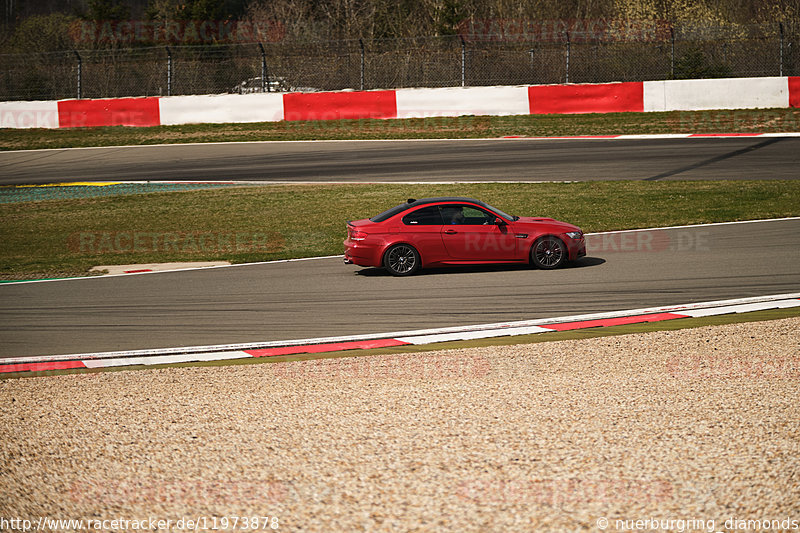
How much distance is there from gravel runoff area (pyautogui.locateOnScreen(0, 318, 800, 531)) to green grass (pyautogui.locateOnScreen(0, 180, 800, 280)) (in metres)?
7.31

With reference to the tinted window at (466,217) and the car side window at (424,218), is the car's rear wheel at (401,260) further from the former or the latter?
the tinted window at (466,217)

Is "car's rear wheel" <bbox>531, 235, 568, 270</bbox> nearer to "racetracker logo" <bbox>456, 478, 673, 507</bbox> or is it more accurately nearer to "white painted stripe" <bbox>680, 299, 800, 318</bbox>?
"white painted stripe" <bbox>680, 299, 800, 318</bbox>

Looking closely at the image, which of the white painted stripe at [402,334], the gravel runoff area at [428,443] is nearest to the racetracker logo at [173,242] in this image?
the white painted stripe at [402,334]

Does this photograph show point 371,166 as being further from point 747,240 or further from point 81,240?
point 747,240

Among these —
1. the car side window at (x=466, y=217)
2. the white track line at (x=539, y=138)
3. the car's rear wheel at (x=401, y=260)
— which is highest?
the white track line at (x=539, y=138)

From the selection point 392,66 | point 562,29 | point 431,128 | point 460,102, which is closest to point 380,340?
point 431,128

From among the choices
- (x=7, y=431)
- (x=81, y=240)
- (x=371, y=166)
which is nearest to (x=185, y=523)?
(x=7, y=431)

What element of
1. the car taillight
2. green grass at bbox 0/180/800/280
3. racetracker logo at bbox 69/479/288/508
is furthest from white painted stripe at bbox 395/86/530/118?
racetracker logo at bbox 69/479/288/508

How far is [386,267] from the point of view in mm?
12734

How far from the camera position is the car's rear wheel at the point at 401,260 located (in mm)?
12742

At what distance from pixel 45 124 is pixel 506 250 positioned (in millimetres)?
21556

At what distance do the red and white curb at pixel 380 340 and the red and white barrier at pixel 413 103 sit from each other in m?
17.2

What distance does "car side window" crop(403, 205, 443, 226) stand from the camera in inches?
508

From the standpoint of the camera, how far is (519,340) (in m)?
9.14
